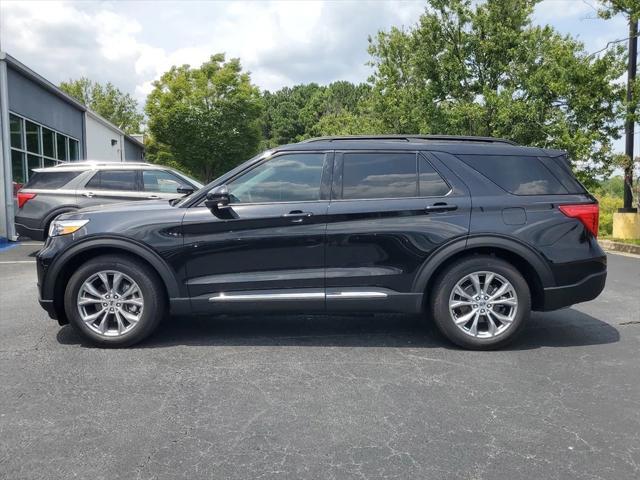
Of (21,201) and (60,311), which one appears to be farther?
(21,201)

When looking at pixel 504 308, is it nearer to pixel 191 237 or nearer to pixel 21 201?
pixel 191 237

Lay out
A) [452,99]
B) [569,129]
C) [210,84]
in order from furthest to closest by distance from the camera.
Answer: [210,84] < [452,99] < [569,129]

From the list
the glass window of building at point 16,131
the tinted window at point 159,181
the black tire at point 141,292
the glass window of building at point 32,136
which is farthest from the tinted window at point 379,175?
the glass window of building at point 32,136

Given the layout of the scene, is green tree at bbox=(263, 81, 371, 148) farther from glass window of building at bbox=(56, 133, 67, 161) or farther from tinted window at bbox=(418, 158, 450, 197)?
tinted window at bbox=(418, 158, 450, 197)

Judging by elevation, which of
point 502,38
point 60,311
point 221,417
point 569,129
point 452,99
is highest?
point 502,38

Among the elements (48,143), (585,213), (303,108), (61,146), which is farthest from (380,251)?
(303,108)

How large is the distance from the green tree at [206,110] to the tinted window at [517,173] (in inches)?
1384

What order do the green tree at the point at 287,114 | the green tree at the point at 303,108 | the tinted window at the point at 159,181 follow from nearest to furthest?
the tinted window at the point at 159,181 → the green tree at the point at 303,108 → the green tree at the point at 287,114

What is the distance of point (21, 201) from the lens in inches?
409

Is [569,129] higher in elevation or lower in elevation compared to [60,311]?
higher

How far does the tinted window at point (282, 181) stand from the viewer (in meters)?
4.77

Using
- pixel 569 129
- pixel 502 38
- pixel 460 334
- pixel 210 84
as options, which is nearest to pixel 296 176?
pixel 460 334

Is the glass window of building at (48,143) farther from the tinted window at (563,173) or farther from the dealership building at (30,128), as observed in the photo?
the tinted window at (563,173)

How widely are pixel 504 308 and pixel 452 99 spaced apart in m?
13.9
